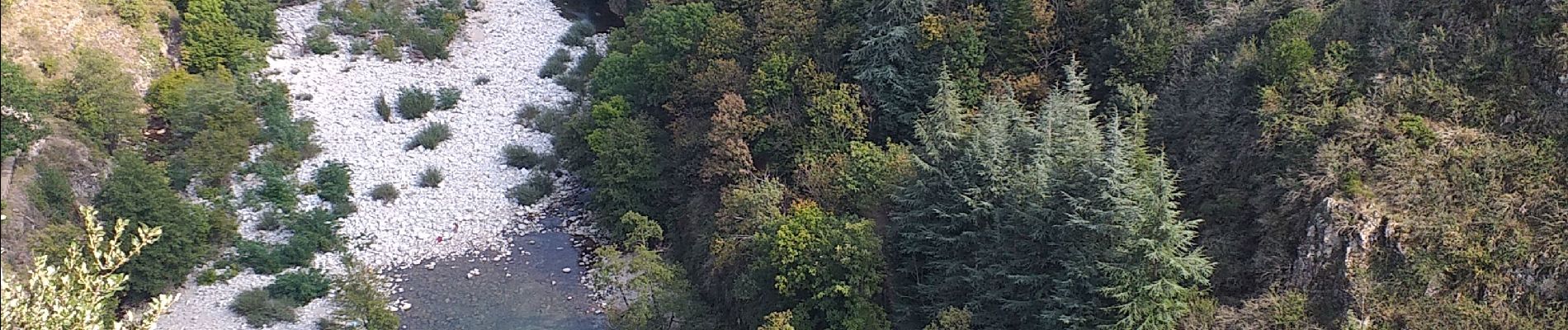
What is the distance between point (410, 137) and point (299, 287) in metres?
8.66

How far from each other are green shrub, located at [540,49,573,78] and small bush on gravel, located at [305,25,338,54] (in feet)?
26.5

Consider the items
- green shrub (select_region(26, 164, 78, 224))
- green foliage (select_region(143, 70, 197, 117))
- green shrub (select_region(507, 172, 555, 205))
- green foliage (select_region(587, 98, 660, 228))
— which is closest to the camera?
green shrub (select_region(26, 164, 78, 224))

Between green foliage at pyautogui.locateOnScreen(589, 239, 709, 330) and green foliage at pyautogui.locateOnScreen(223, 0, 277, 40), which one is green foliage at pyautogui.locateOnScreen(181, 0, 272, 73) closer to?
green foliage at pyautogui.locateOnScreen(223, 0, 277, 40)

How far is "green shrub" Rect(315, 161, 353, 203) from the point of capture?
1314 inches

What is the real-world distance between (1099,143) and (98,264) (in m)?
15.5

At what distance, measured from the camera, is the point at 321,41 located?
41031mm

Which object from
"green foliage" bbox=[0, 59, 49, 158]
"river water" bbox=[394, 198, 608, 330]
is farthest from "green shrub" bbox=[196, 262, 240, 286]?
"green foliage" bbox=[0, 59, 49, 158]

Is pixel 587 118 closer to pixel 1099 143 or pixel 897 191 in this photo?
pixel 897 191

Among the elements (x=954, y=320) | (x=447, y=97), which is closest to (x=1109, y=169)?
(x=954, y=320)

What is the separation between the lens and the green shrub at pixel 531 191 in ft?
114

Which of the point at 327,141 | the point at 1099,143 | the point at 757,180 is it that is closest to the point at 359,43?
the point at 327,141

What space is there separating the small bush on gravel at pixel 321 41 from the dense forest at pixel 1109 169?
607 inches

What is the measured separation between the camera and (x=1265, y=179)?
787 inches

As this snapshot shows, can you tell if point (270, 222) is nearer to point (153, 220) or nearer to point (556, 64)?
point (153, 220)
